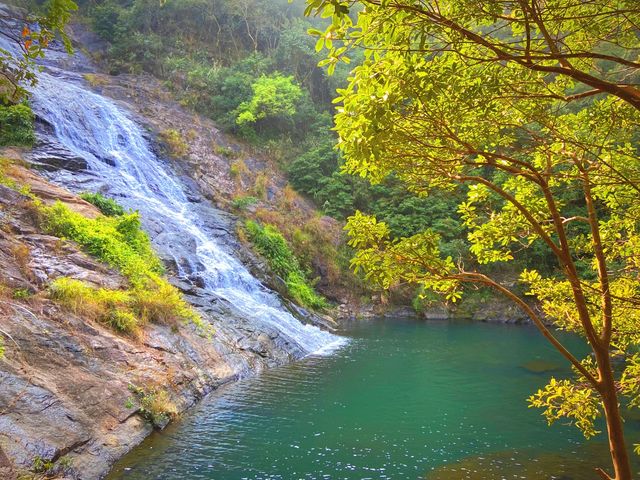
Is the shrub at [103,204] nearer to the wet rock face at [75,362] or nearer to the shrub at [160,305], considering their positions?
the wet rock face at [75,362]

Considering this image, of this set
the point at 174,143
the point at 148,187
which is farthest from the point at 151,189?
the point at 174,143

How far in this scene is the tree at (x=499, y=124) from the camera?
2.98 metres

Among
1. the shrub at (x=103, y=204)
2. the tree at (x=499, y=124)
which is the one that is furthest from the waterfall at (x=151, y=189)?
the tree at (x=499, y=124)

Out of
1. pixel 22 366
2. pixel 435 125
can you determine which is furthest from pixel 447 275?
pixel 22 366

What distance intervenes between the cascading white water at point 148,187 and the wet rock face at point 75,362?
269cm

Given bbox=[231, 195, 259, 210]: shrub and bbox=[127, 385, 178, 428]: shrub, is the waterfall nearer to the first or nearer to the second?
bbox=[231, 195, 259, 210]: shrub

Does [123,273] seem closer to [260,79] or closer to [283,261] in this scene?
[283,261]

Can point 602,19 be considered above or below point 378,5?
above

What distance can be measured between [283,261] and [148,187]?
7.15m

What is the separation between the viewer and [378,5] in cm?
278

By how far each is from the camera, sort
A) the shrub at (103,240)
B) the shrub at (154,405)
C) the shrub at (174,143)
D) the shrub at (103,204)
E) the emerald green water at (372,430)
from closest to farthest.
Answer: the emerald green water at (372,430) → the shrub at (154,405) → the shrub at (103,240) → the shrub at (103,204) → the shrub at (174,143)

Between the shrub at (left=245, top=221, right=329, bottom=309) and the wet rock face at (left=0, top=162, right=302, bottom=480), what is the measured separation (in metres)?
7.78

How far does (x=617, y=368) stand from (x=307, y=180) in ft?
68.3

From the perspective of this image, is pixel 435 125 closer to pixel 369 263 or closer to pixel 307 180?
pixel 369 263
